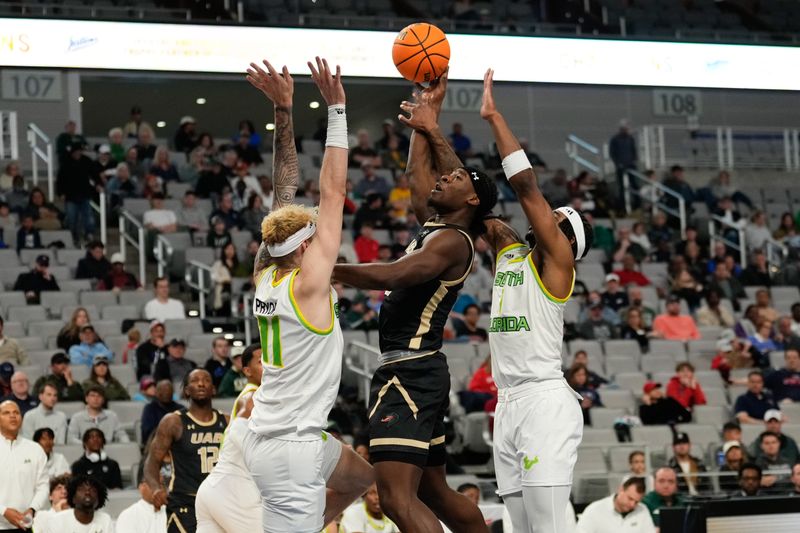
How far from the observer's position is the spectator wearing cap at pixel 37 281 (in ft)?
50.8

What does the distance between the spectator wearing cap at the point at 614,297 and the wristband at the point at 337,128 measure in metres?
11.8

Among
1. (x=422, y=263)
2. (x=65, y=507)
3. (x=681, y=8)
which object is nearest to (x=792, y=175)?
(x=681, y=8)

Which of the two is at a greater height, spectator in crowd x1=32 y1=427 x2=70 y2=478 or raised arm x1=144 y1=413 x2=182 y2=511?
raised arm x1=144 y1=413 x2=182 y2=511

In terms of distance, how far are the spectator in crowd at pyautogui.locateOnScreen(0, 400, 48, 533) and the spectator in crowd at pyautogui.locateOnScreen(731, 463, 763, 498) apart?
20.8 feet

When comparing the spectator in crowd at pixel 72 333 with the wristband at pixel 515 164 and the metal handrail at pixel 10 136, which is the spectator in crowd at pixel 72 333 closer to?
the metal handrail at pixel 10 136

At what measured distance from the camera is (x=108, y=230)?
18734 mm

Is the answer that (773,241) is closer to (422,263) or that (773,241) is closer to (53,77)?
(53,77)

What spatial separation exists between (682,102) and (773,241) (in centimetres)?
581

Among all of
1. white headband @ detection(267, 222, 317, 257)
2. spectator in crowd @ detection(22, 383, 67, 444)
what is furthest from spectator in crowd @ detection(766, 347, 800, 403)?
white headband @ detection(267, 222, 317, 257)

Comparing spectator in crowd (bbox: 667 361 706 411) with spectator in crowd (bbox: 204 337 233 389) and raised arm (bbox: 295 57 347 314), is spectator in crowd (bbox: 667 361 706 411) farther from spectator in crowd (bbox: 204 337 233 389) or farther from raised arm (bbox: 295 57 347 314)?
raised arm (bbox: 295 57 347 314)

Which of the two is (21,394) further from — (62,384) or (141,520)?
(141,520)

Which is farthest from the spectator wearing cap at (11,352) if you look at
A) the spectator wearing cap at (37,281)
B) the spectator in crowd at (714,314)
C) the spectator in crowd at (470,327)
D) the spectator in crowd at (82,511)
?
the spectator in crowd at (714,314)

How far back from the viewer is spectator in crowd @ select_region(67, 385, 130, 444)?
40.3 feet

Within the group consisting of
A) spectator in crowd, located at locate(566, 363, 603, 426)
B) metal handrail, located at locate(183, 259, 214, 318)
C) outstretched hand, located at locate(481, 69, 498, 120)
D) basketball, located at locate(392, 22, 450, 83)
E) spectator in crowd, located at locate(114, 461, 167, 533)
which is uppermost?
basketball, located at locate(392, 22, 450, 83)
